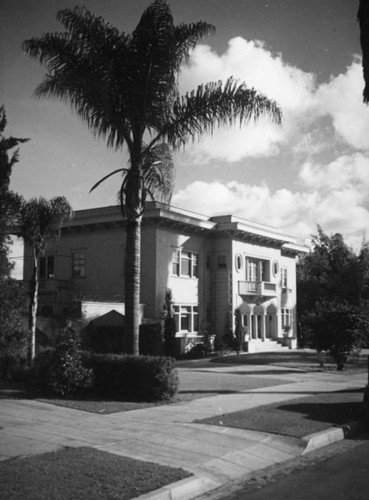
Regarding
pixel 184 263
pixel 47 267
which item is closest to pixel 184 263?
pixel 184 263

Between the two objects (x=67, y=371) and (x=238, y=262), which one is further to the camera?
(x=238, y=262)

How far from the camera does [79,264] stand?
34719mm

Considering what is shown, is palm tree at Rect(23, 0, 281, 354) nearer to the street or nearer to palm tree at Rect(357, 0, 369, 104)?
palm tree at Rect(357, 0, 369, 104)

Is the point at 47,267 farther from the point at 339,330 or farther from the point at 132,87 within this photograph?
the point at 132,87

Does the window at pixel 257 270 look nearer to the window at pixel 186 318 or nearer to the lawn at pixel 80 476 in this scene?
the window at pixel 186 318

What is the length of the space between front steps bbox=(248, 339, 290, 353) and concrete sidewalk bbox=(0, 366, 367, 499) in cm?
2314

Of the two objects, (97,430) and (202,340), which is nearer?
(97,430)

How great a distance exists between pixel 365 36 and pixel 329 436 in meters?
9.01

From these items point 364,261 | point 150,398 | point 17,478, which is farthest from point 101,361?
Result: point 364,261

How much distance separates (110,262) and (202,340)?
7622mm

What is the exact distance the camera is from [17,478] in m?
6.36

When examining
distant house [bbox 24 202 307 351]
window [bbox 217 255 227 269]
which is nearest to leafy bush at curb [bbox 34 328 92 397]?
distant house [bbox 24 202 307 351]

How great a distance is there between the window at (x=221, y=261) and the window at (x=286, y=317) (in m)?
8.74

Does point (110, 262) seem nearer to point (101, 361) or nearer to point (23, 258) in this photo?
point (23, 258)
